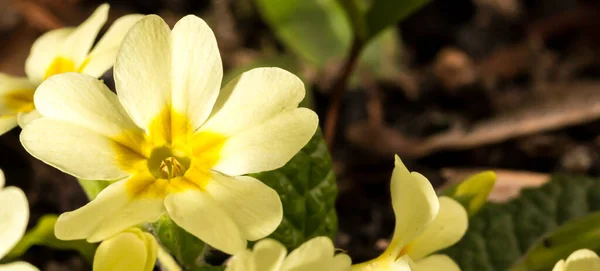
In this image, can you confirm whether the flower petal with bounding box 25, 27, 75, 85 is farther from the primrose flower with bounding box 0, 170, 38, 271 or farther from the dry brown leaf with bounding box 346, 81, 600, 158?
the dry brown leaf with bounding box 346, 81, 600, 158

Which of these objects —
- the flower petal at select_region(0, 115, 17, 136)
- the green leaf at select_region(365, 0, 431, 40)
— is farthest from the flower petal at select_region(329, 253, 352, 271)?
the green leaf at select_region(365, 0, 431, 40)

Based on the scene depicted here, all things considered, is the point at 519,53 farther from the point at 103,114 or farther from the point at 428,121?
the point at 103,114

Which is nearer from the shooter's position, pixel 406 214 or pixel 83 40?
pixel 406 214

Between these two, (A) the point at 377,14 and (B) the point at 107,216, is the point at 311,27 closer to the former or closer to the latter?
(A) the point at 377,14

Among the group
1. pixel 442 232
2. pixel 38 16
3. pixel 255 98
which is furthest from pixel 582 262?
pixel 38 16

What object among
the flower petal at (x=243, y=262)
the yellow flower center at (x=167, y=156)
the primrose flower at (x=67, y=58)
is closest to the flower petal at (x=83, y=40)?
the primrose flower at (x=67, y=58)

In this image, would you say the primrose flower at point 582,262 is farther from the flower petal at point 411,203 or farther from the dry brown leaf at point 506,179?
the dry brown leaf at point 506,179

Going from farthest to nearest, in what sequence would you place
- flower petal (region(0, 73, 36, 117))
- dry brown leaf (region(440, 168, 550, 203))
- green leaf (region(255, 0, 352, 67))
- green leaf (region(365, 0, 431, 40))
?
green leaf (region(255, 0, 352, 67)) → dry brown leaf (region(440, 168, 550, 203)) → green leaf (region(365, 0, 431, 40)) → flower petal (region(0, 73, 36, 117))
